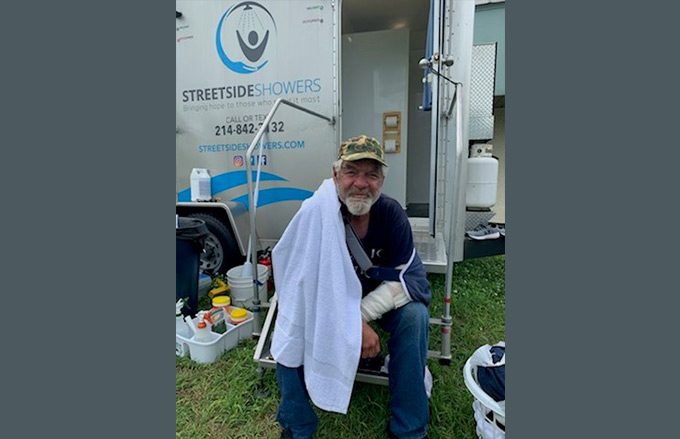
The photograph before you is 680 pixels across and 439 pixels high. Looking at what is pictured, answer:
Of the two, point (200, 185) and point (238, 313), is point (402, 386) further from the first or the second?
point (200, 185)

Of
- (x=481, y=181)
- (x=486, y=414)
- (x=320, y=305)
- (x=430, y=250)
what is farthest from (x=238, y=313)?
(x=481, y=181)

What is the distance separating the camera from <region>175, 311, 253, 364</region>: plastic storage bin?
2262 millimetres

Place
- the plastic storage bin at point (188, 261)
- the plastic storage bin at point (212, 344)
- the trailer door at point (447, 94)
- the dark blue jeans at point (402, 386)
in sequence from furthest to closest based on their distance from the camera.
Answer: the plastic storage bin at point (188, 261) < the trailer door at point (447, 94) < the plastic storage bin at point (212, 344) < the dark blue jeans at point (402, 386)

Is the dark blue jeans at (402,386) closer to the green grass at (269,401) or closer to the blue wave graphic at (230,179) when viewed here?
the green grass at (269,401)

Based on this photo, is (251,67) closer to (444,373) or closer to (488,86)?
(488,86)

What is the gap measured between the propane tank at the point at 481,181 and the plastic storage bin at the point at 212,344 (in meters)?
2.05

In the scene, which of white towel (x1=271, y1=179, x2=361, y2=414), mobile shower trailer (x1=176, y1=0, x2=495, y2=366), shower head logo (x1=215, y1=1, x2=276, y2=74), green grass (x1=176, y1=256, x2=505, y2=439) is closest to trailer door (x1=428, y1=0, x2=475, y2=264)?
mobile shower trailer (x1=176, y1=0, x2=495, y2=366)

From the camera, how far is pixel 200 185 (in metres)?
3.27

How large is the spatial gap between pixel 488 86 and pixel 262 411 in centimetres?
309

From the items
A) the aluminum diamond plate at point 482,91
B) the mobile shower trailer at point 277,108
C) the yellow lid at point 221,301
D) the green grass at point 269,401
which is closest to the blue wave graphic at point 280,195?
the mobile shower trailer at point 277,108

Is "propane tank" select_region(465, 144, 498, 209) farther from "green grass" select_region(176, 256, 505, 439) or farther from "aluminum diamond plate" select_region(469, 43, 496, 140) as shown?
"green grass" select_region(176, 256, 505, 439)

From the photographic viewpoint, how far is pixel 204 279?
324 centimetres

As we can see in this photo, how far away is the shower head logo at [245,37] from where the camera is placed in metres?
2.92

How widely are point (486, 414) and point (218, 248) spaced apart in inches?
105
